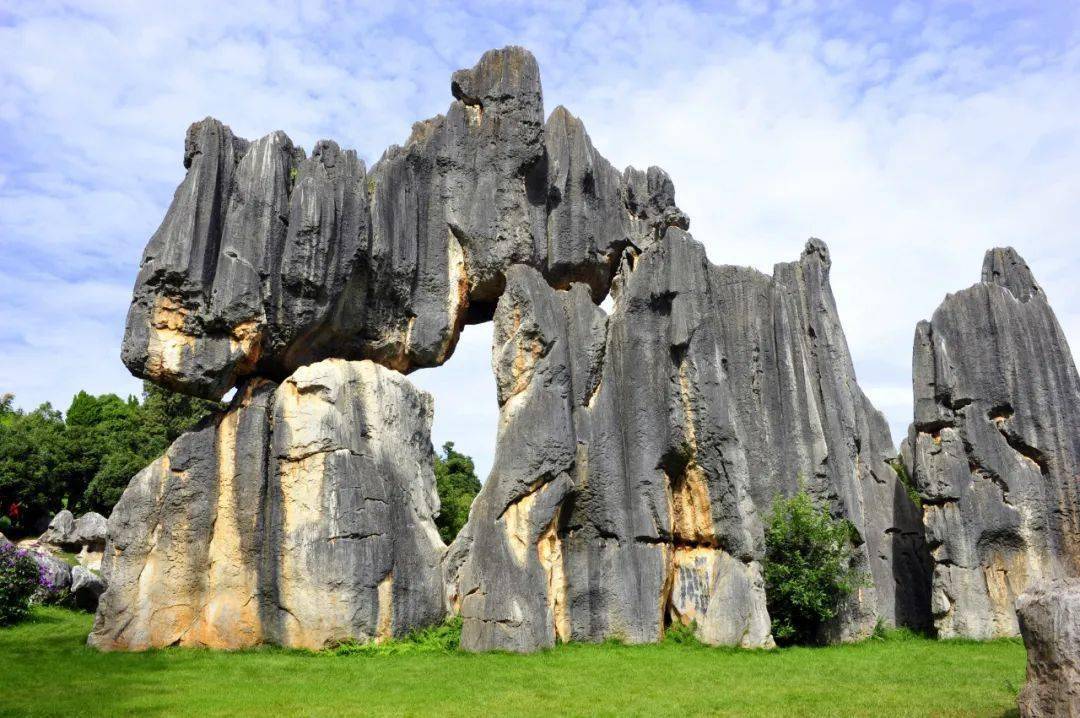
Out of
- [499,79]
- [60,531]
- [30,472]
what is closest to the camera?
[499,79]

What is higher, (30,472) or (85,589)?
(30,472)

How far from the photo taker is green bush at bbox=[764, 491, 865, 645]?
2061 cm

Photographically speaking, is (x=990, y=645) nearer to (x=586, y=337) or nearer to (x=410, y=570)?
(x=586, y=337)

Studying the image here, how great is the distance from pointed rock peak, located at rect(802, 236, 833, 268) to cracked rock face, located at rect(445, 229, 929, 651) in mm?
3725

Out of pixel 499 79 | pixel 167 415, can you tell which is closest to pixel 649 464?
pixel 499 79

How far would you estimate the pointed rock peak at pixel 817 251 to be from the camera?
88.6 ft

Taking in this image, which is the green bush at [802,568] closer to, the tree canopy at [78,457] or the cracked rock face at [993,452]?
the cracked rock face at [993,452]

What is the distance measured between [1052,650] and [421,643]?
12501mm

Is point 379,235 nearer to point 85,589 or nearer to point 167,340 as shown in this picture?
point 167,340

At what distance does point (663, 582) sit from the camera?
2011 centimetres

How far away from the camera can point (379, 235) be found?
20.5 metres

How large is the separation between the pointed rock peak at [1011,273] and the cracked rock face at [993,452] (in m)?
0.40

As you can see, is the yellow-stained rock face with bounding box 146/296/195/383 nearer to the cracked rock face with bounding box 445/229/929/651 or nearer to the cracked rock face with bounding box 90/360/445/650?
the cracked rock face with bounding box 90/360/445/650

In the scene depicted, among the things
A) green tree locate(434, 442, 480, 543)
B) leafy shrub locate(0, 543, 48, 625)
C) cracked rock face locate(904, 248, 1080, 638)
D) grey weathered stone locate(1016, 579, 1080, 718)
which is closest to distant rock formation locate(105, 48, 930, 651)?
cracked rock face locate(904, 248, 1080, 638)
